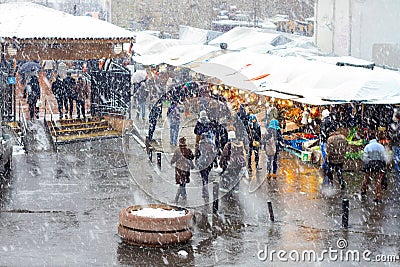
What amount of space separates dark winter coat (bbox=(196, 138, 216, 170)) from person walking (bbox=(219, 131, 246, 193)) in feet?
1.61

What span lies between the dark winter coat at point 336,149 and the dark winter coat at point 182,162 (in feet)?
12.2

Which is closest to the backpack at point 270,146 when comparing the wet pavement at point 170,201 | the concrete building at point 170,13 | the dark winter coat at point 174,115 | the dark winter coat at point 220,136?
the wet pavement at point 170,201

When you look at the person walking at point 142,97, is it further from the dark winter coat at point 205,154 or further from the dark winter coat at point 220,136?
the dark winter coat at point 205,154

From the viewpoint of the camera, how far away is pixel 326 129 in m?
20.2

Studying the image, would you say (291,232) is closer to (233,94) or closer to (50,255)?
(50,255)

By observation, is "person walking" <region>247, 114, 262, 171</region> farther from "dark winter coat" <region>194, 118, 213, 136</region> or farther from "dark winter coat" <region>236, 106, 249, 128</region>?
"dark winter coat" <region>194, 118, 213, 136</region>


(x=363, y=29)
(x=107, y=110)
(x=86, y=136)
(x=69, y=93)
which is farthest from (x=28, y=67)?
(x=363, y=29)

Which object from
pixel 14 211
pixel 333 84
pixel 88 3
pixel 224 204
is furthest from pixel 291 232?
pixel 88 3

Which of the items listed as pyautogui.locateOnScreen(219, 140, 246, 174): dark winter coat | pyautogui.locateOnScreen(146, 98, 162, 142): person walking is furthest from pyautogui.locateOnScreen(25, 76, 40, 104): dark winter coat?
pyautogui.locateOnScreen(219, 140, 246, 174): dark winter coat

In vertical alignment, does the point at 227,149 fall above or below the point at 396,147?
above

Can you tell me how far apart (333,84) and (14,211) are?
1051cm

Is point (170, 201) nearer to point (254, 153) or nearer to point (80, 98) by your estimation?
point (254, 153)

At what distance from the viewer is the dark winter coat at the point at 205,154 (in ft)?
54.7

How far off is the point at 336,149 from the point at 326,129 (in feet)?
7.98
